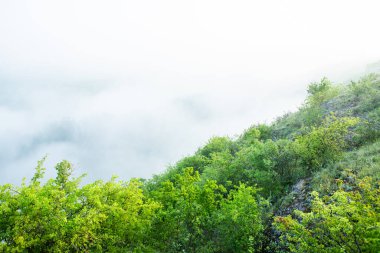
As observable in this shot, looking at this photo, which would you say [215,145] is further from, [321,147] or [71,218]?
[71,218]

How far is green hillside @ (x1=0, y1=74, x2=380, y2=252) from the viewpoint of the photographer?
12.7m

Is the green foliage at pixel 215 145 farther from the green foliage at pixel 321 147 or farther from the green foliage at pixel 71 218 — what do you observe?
the green foliage at pixel 71 218

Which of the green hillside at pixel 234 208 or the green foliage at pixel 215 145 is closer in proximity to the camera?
the green hillside at pixel 234 208

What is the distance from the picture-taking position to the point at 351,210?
11367 millimetres

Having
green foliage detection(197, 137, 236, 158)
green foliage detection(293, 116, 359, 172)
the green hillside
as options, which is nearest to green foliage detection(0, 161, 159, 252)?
the green hillside

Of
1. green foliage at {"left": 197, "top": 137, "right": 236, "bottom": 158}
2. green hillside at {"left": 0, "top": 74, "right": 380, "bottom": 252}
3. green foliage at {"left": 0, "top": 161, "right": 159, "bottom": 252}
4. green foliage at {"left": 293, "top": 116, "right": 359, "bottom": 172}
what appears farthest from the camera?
green foliage at {"left": 197, "top": 137, "right": 236, "bottom": 158}

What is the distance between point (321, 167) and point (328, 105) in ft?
72.4

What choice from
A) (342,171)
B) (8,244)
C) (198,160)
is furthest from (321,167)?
(198,160)

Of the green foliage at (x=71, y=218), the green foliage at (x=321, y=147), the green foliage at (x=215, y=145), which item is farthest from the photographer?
the green foliage at (x=215, y=145)

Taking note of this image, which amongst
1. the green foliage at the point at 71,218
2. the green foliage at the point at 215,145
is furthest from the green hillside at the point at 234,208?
the green foliage at the point at 215,145

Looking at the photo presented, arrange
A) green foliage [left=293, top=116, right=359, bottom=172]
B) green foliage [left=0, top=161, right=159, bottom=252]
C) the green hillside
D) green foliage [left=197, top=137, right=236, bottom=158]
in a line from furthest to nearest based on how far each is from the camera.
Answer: green foliage [left=197, top=137, right=236, bottom=158], green foliage [left=293, top=116, right=359, bottom=172], green foliage [left=0, top=161, right=159, bottom=252], the green hillside

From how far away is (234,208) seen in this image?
1878 centimetres

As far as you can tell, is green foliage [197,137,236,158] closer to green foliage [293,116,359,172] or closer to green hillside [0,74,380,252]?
green hillside [0,74,380,252]

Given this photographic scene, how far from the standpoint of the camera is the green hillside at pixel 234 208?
12.7m
